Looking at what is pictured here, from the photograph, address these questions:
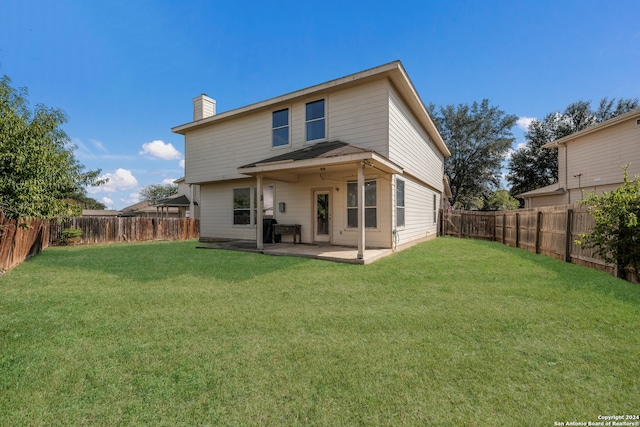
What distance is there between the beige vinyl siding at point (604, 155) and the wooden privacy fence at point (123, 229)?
22499mm

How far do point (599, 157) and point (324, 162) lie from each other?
15717 millimetres

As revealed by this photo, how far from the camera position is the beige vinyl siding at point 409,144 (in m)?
8.49

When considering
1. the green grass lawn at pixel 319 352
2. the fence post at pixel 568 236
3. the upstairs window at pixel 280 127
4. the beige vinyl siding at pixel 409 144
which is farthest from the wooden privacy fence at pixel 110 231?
the fence post at pixel 568 236

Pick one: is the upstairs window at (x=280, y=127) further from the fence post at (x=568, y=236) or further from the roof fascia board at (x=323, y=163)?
the fence post at (x=568, y=236)

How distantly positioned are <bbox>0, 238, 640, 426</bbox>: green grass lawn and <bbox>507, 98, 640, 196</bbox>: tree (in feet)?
96.8

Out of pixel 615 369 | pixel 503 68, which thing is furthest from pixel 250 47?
pixel 615 369

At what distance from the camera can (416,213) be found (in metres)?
11.6

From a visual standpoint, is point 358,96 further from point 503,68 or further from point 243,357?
point 503,68

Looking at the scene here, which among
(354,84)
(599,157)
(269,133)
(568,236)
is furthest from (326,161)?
(599,157)

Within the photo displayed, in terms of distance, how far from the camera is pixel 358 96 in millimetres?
8562

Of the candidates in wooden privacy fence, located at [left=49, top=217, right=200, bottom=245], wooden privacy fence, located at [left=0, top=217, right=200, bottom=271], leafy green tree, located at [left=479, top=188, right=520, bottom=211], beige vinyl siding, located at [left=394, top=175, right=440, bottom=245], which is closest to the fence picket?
beige vinyl siding, located at [left=394, top=175, right=440, bottom=245]

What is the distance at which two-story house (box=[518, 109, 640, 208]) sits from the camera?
1245cm

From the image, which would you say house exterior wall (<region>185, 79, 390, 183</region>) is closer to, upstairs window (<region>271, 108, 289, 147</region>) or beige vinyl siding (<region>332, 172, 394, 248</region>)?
upstairs window (<region>271, 108, 289, 147</region>)

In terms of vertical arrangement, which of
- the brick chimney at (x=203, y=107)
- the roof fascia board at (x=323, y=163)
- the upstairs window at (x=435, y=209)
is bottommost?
the upstairs window at (x=435, y=209)
